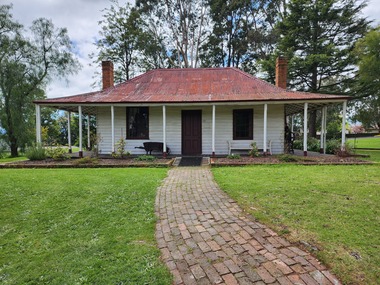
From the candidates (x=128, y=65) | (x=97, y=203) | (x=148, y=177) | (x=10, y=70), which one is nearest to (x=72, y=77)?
(x=10, y=70)

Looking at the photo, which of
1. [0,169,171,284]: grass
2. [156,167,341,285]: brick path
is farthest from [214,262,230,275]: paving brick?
[0,169,171,284]: grass

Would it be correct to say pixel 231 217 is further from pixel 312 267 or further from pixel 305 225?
pixel 312 267

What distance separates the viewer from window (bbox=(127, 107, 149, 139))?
12227mm

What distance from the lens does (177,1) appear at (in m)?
23.1

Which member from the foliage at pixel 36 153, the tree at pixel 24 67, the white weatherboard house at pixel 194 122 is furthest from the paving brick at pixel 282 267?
the tree at pixel 24 67

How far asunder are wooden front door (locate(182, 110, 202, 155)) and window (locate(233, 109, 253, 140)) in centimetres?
193

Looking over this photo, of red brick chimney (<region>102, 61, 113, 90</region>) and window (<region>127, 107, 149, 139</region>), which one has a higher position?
red brick chimney (<region>102, 61, 113, 90</region>)

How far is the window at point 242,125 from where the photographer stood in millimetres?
12039

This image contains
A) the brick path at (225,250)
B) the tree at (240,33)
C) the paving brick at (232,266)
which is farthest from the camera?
the tree at (240,33)

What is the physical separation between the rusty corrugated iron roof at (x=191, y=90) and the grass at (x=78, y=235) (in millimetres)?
6372

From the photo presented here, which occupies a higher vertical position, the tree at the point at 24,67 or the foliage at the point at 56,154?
the tree at the point at 24,67

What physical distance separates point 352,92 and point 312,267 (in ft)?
64.9

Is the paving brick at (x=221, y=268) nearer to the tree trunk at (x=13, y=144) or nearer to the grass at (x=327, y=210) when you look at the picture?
the grass at (x=327, y=210)

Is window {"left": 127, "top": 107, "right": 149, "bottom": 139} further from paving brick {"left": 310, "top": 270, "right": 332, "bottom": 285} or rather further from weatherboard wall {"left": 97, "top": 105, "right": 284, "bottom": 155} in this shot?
paving brick {"left": 310, "top": 270, "right": 332, "bottom": 285}
